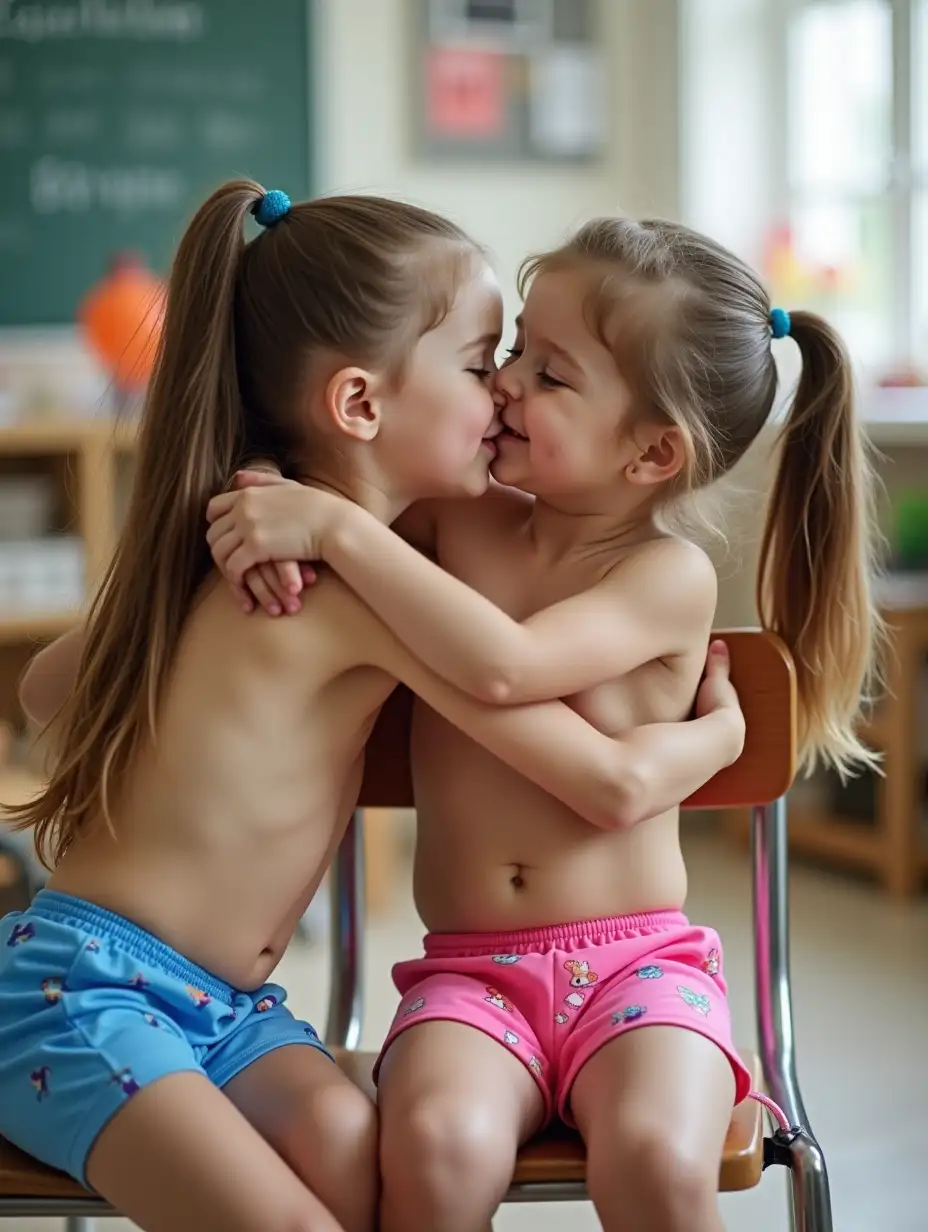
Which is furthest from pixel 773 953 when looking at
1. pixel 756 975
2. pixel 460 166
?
pixel 460 166

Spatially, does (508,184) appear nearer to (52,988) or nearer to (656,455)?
(656,455)

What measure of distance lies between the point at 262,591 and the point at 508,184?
2548mm

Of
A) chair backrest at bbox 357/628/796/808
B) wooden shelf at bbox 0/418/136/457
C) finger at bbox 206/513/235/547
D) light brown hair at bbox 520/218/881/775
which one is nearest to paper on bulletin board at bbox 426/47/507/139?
wooden shelf at bbox 0/418/136/457

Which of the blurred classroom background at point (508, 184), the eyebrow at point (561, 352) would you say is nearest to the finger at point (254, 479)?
Result: the eyebrow at point (561, 352)

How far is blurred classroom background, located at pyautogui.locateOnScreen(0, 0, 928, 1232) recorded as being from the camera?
3010 millimetres

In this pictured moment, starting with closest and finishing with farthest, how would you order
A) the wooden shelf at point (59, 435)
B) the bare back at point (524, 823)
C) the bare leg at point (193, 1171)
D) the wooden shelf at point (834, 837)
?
the bare leg at point (193, 1171) < the bare back at point (524, 823) < the wooden shelf at point (59, 435) < the wooden shelf at point (834, 837)

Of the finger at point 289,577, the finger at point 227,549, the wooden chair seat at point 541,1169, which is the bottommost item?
the wooden chair seat at point 541,1169

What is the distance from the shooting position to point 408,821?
3.54m

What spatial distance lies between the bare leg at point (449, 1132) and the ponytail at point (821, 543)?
0.42 m

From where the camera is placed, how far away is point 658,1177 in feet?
3.26

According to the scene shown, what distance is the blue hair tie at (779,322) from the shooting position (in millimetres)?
1267

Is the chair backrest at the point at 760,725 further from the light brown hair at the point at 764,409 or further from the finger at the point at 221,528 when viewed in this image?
the finger at the point at 221,528

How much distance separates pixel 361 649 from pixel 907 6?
9.55ft

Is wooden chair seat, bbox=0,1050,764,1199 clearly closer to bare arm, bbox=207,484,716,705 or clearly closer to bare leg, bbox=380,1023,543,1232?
bare leg, bbox=380,1023,543,1232
